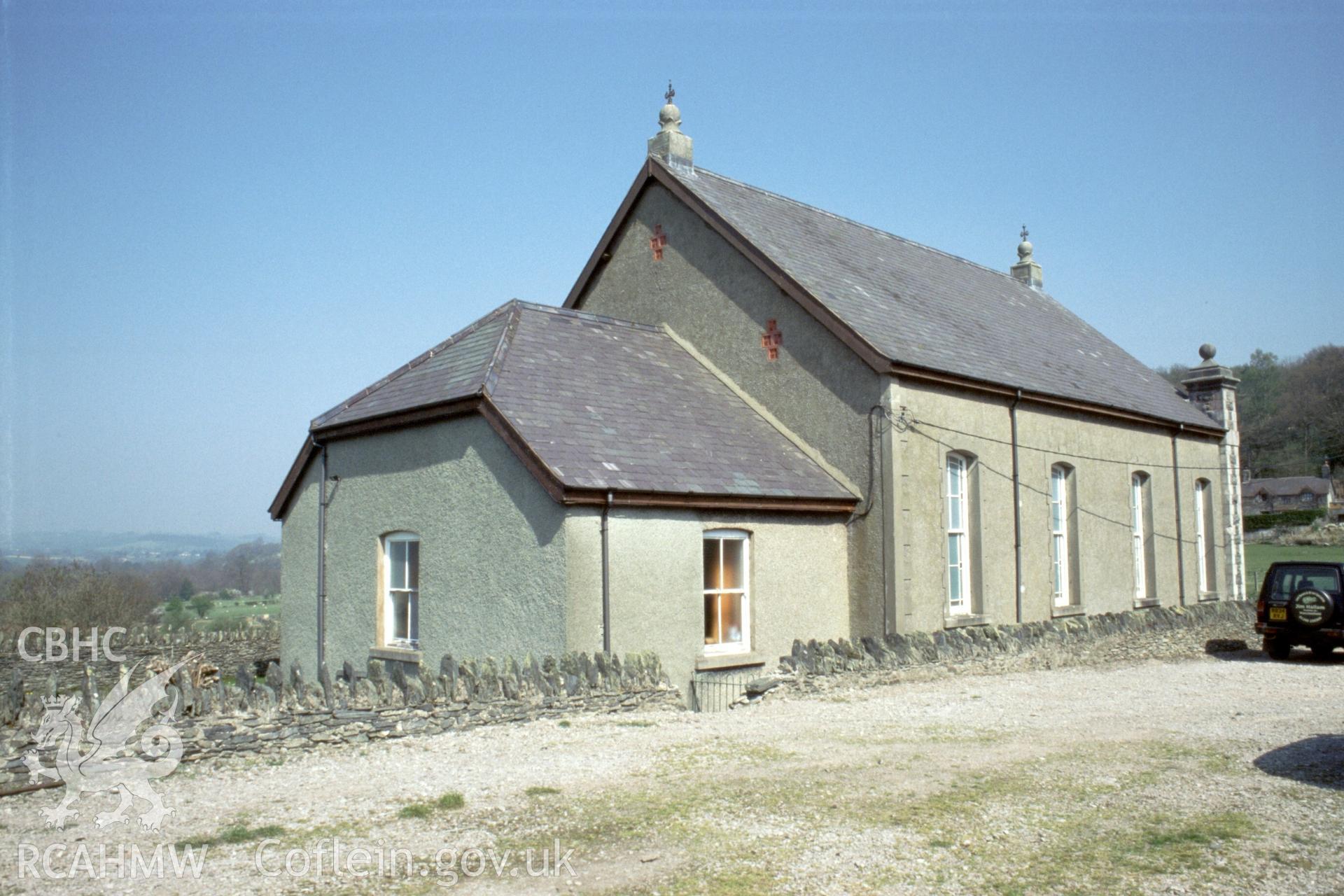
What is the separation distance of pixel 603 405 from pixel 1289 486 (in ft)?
287

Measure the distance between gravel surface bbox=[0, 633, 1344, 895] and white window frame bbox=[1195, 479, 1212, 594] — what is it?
14444mm

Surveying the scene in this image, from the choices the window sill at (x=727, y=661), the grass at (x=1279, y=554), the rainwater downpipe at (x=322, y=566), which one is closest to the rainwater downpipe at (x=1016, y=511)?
the window sill at (x=727, y=661)

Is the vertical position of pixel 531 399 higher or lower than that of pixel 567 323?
lower

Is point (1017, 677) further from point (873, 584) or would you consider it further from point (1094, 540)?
point (1094, 540)

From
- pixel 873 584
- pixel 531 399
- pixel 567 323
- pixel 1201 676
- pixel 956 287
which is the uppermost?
pixel 956 287

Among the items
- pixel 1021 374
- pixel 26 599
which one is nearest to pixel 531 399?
pixel 1021 374

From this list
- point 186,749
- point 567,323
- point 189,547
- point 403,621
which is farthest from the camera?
point 189,547

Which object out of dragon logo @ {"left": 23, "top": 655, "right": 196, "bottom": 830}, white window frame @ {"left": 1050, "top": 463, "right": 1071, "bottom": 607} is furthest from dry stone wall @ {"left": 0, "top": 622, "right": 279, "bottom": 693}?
white window frame @ {"left": 1050, "top": 463, "right": 1071, "bottom": 607}

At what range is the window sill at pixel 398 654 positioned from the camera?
582 inches

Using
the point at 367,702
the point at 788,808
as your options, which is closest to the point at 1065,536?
the point at 788,808

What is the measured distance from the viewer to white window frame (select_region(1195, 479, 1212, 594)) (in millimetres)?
25406

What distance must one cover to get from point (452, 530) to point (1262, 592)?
518 inches

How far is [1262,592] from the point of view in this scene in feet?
57.9

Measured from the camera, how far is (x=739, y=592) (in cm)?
1508
